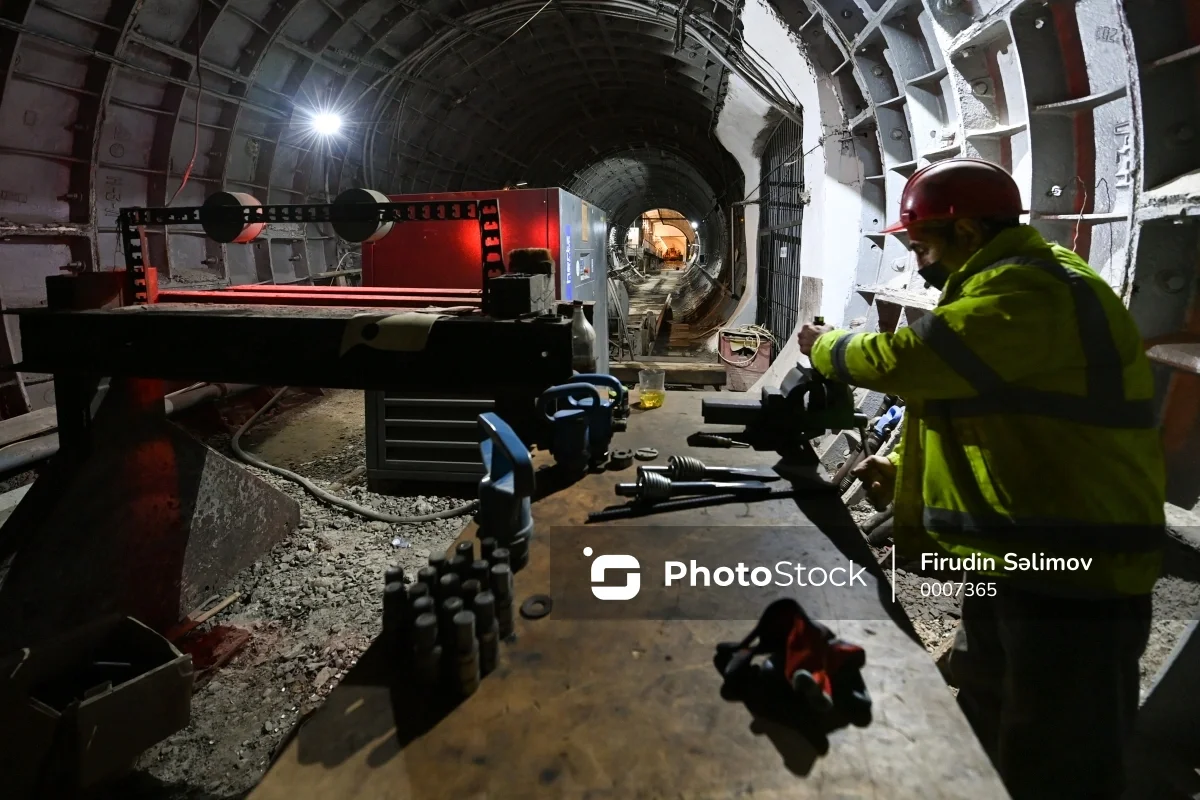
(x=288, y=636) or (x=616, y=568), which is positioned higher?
(x=616, y=568)

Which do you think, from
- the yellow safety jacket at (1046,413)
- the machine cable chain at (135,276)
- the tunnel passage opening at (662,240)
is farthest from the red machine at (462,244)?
the tunnel passage opening at (662,240)

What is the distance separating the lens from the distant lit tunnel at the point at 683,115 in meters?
2.89

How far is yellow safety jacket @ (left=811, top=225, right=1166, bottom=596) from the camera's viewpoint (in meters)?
1.79

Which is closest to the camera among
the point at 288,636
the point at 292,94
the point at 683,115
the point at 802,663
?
the point at 802,663

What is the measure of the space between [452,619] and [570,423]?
124cm

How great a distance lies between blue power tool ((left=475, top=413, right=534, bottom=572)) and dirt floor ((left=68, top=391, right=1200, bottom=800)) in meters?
1.87

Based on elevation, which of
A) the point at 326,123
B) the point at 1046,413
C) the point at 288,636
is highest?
the point at 326,123

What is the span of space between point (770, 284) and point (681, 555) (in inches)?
386

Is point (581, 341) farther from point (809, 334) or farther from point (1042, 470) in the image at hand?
point (1042, 470)

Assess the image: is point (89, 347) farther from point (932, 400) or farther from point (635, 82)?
point (635, 82)

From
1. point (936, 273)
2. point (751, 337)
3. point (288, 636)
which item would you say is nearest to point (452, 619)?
point (936, 273)

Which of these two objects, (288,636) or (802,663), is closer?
(802,663)

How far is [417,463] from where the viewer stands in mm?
5461

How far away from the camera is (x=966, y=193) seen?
2.08 m
